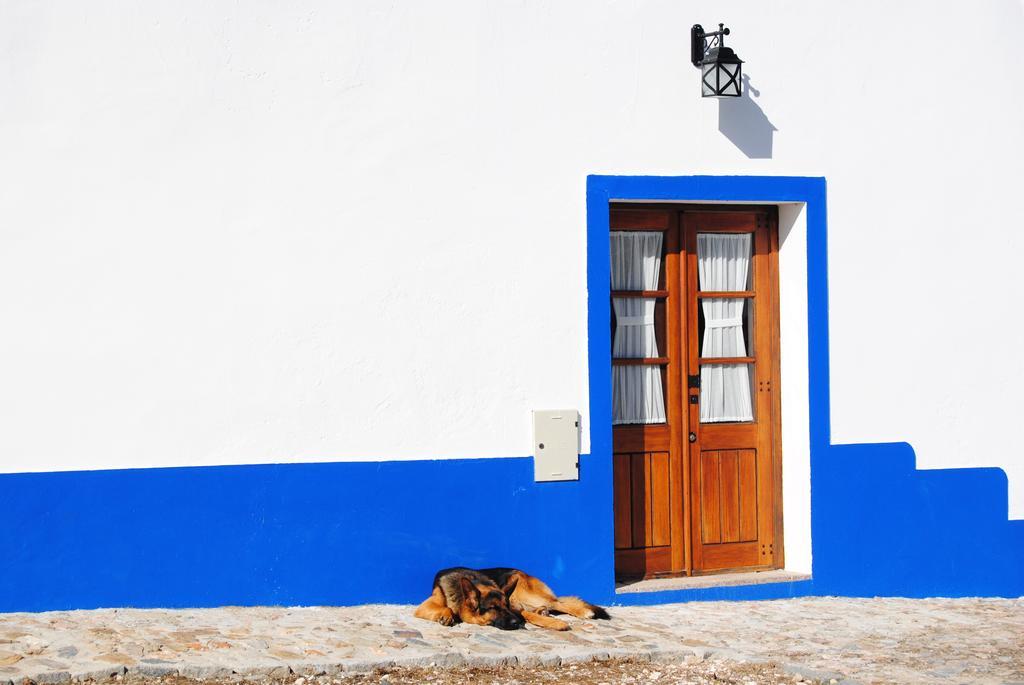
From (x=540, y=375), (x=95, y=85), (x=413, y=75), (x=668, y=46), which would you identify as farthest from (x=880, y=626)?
(x=95, y=85)

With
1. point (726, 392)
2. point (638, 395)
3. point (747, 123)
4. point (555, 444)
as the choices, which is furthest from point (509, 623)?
point (747, 123)

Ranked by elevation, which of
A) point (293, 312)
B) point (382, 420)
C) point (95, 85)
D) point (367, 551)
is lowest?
point (367, 551)

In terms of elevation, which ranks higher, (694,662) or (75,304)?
(75,304)

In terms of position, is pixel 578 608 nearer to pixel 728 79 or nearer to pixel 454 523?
pixel 454 523

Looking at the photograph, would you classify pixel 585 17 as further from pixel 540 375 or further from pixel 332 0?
pixel 540 375

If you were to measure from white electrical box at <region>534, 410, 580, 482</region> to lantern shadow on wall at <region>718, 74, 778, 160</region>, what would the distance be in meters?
1.95

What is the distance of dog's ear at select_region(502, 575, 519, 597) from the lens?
263 inches

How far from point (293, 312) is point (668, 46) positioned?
273 centimetres

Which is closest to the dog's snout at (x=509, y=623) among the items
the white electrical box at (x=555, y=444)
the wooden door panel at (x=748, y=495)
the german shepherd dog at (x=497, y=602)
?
the german shepherd dog at (x=497, y=602)

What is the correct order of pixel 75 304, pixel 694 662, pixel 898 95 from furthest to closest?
pixel 898 95 < pixel 75 304 < pixel 694 662

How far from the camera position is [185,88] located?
21.7ft

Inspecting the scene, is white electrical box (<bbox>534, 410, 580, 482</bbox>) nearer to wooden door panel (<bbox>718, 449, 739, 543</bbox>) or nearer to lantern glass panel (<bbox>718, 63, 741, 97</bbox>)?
wooden door panel (<bbox>718, 449, 739, 543</bbox>)

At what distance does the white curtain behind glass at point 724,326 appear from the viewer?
7652 mm

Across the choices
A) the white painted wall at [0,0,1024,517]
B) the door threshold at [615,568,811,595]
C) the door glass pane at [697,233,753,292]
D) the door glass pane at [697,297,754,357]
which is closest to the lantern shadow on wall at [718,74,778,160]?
the white painted wall at [0,0,1024,517]
